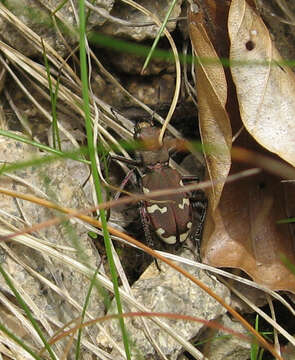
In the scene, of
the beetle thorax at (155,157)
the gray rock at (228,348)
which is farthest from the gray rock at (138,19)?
the gray rock at (228,348)

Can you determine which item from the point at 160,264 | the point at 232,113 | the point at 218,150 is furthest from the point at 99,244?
the point at 232,113

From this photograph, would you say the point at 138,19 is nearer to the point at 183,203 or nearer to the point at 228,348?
the point at 183,203

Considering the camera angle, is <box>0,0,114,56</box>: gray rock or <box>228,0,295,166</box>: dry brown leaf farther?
<box>0,0,114,56</box>: gray rock

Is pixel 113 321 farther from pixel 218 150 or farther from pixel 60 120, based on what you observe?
pixel 60 120

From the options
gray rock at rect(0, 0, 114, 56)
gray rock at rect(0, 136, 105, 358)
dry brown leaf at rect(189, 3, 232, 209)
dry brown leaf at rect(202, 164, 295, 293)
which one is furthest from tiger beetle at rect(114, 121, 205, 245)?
gray rock at rect(0, 0, 114, 56)

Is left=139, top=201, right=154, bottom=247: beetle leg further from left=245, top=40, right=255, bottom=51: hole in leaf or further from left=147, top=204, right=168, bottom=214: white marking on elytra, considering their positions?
left=245, top=40, right=255, bottom=51: hole in leaf

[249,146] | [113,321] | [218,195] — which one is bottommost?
[113,321]

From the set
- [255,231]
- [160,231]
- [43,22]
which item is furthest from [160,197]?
[43,22]
